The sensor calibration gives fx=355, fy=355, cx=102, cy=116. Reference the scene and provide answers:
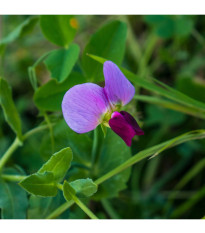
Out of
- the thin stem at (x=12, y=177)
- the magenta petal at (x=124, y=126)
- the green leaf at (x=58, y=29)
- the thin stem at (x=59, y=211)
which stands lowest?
the thin stem at (x=59, y=211)

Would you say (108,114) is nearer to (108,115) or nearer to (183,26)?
(108,115)

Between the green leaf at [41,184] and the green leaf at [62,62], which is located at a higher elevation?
the green leaf at [62,62]

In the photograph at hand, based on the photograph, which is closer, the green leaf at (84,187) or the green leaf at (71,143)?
the green leaf at (84,187)

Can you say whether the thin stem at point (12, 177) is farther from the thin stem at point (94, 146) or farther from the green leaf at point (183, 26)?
the green leaf at point (183, 26)

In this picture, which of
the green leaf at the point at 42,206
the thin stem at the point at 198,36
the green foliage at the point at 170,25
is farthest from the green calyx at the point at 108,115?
the thin stem at the point at 198,36

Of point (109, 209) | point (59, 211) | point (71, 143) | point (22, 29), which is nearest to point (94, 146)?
point (71, 143)

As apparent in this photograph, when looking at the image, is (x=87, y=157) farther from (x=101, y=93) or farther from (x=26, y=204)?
(x=101, y=93)
